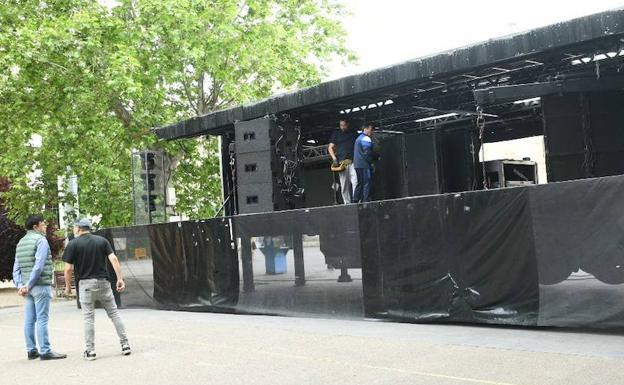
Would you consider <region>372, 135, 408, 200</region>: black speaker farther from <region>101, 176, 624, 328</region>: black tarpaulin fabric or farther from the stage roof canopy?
<region>101, 176, 624, 328</region>: black tarpaulin fabric

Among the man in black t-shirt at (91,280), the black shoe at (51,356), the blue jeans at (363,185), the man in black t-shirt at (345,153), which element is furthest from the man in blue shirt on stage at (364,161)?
the black shoe at (51,356)

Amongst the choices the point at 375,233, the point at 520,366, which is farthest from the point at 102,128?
the point at 520,366

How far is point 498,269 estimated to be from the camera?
982 cm

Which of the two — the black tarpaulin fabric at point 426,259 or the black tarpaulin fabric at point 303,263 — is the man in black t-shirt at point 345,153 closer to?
the black tarpaulin fabric at point 303,263

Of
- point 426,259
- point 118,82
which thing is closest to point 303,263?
point 426,259

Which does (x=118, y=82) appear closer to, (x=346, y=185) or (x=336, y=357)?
(x=346, y=185)

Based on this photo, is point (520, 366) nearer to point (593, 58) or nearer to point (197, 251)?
point (593, 58)

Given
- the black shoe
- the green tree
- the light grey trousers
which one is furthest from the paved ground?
the green tree

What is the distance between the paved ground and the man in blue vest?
1.04 ft

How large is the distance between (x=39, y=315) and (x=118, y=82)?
10065 millimetres

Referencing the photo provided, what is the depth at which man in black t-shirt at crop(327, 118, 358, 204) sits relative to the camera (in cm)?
1521

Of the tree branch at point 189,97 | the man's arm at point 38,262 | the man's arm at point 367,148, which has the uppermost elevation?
the tree branch at point 189,97

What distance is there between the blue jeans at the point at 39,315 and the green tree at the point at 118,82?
31.9 feet

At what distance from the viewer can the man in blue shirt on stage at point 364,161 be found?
1414 centimetres
